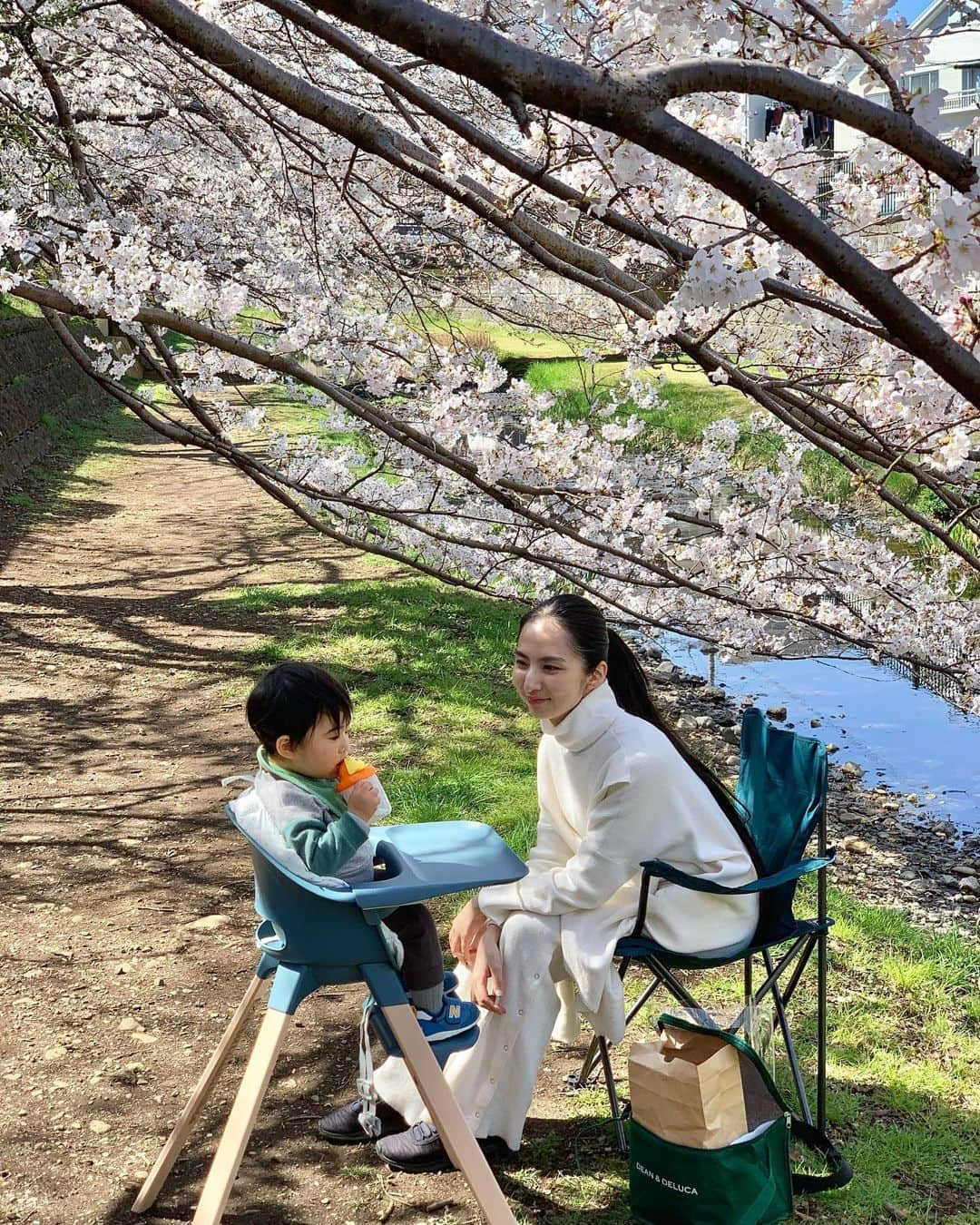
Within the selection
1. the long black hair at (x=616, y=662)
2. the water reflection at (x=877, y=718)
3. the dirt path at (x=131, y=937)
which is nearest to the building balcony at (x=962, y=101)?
the long black hair at (x=616, y=662)

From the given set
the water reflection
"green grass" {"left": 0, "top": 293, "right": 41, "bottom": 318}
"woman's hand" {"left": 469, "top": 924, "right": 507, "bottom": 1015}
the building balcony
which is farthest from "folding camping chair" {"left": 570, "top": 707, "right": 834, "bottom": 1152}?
"green grass" {"left": 0, "top": 293, "right": 41, "bottom": 318}

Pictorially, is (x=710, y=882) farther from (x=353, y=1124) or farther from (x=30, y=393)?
(x=30, y=393)

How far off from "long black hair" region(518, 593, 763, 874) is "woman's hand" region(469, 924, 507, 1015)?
580 mm

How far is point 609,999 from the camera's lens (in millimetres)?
2482

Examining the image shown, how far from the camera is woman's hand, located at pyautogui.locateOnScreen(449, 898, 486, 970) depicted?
261cm

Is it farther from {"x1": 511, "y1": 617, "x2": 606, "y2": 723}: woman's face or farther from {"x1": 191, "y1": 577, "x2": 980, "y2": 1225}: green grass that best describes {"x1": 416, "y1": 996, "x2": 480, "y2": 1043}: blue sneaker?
{"x1": 511, "y1": 617, "x2": 606, "y2": 723}: woman's face

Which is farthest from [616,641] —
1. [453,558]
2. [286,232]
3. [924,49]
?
[286,232]

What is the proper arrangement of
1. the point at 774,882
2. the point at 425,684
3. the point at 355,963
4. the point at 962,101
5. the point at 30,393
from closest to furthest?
1. the point at 355,963
2. the point at 774,882
3. the point at 425,684
4. the point at 962,101
5. the point at 30,393

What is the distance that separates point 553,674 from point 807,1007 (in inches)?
55.9

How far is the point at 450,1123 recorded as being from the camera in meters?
2.08

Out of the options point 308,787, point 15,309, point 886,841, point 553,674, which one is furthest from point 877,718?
point 15,309

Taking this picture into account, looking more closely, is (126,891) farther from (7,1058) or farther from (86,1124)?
(86,1124)

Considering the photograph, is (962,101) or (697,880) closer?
(697,880)

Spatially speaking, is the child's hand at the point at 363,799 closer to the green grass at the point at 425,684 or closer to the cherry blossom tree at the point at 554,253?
the cherry blossom tree at the point at 554,253
